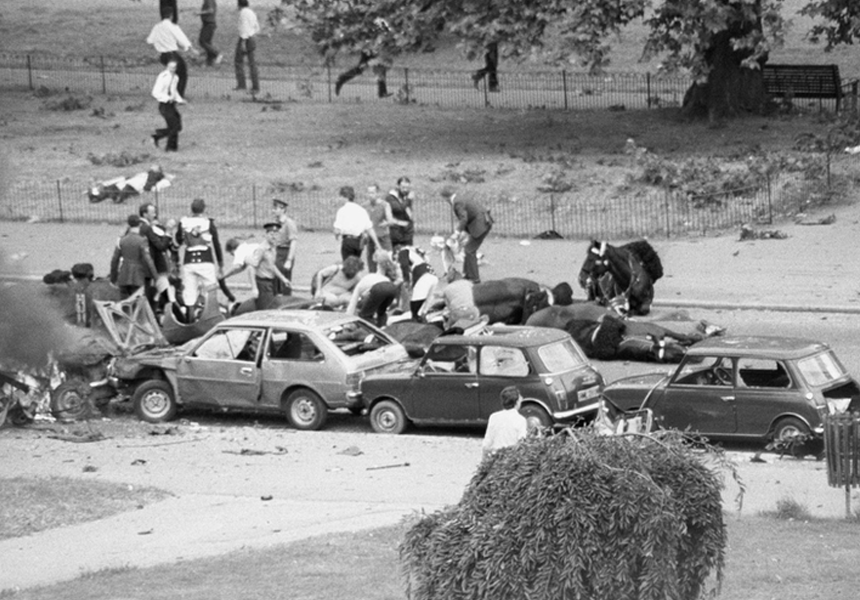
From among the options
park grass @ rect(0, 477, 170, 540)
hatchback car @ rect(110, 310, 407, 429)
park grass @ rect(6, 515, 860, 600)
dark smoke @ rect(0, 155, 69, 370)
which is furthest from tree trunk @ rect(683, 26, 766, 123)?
park grass @ rect(6, 515, 860, 600)

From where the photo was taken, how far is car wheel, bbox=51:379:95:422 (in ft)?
64.0

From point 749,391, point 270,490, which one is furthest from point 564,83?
point 270,490

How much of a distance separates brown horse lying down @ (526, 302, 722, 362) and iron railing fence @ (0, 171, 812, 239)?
733cm

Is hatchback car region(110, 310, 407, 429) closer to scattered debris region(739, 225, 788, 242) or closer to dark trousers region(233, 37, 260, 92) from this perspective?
scattered debris region(739, 225, 788, 242)

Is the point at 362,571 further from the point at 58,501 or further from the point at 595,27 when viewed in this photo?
the point at 595,27

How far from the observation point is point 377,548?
13516mm

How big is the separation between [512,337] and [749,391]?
2.73 meters

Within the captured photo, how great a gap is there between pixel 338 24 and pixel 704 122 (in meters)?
8.17

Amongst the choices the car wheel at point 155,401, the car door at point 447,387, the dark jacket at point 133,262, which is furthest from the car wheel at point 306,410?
the dark jacket at point 133,262

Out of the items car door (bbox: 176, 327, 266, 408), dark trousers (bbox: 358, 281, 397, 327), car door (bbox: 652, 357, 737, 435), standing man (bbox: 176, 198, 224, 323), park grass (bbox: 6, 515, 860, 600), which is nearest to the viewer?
park grass (bbox: 6, 515, 860, 600)

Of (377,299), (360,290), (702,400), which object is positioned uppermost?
(360,290)

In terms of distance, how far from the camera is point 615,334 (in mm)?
21406

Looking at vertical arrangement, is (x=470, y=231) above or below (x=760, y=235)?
above

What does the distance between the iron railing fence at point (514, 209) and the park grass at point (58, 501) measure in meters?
14.4
